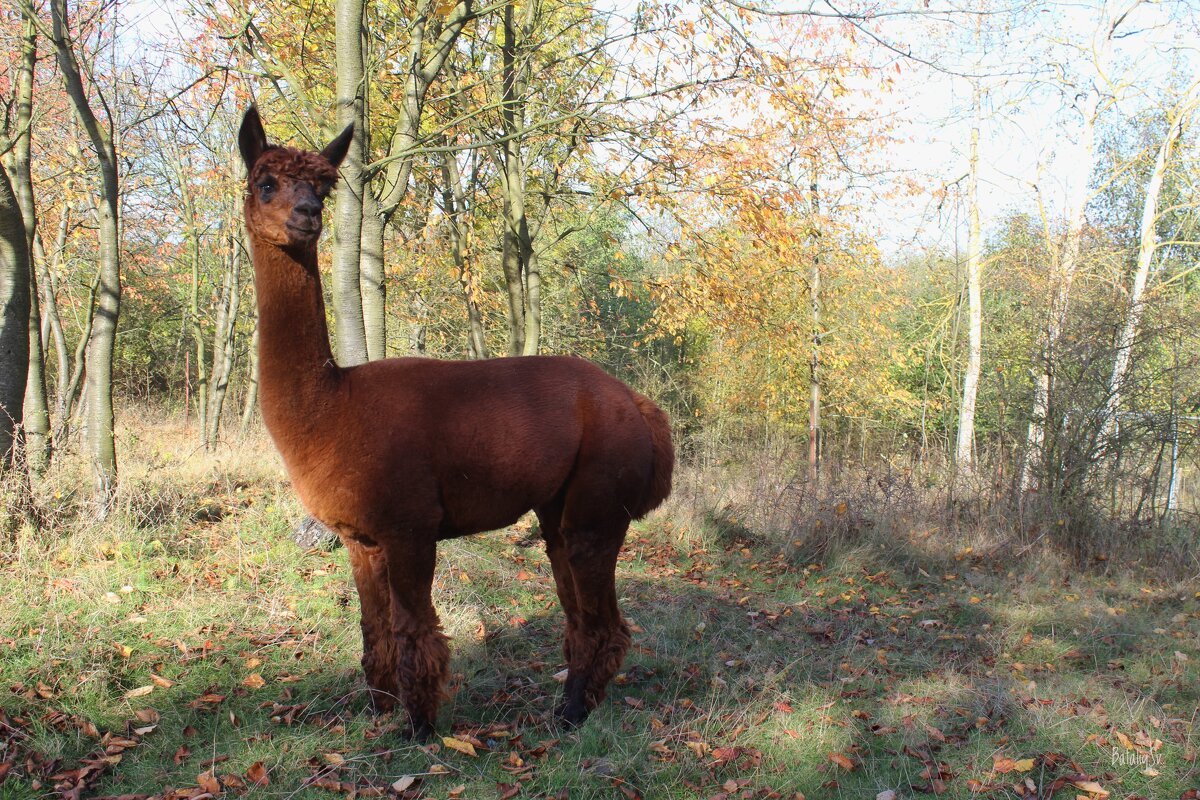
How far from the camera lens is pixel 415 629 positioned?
144 inches

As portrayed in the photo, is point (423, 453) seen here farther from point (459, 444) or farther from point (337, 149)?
point (337, 149)

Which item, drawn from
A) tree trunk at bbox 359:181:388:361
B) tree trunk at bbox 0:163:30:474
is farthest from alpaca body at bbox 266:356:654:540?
tree trunk at bbox 0:163:30:474

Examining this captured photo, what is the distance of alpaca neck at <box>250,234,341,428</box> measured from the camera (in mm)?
3510

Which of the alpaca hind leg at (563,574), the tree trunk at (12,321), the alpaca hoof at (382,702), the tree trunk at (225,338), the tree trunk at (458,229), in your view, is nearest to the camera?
the alpaca hoof at (382,702)

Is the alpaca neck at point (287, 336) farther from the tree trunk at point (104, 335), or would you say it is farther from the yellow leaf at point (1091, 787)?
the yellow leaf at point (1091, 787)

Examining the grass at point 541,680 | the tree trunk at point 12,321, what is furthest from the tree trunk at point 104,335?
the tree trunk at point 12,321

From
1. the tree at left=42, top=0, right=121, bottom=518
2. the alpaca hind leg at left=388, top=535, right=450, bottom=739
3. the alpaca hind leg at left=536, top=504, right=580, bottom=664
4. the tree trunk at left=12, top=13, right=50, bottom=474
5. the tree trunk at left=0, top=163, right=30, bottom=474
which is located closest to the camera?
the alpaca hind leg at left=388, top=535, right=450, bottom=739

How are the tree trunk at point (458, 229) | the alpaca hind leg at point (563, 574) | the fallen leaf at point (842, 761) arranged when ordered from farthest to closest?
the tree trunk at point (458, 229) < the alpaca hind leg at point (563, 574) < the fallen leaf at point (842, 761)

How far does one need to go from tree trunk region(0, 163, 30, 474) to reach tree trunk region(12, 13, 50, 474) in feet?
0.34

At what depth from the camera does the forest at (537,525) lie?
3768 millimetres

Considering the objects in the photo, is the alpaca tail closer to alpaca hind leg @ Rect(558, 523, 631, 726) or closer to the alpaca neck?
alpaca hind leg @ Rect(558, 523, 631, 726)

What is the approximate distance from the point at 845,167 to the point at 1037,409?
4.21m

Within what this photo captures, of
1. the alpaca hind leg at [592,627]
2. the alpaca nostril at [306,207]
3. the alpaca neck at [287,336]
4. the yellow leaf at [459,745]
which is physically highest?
the alpaca nostril at [306,207]

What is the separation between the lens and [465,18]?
6.93 meters
